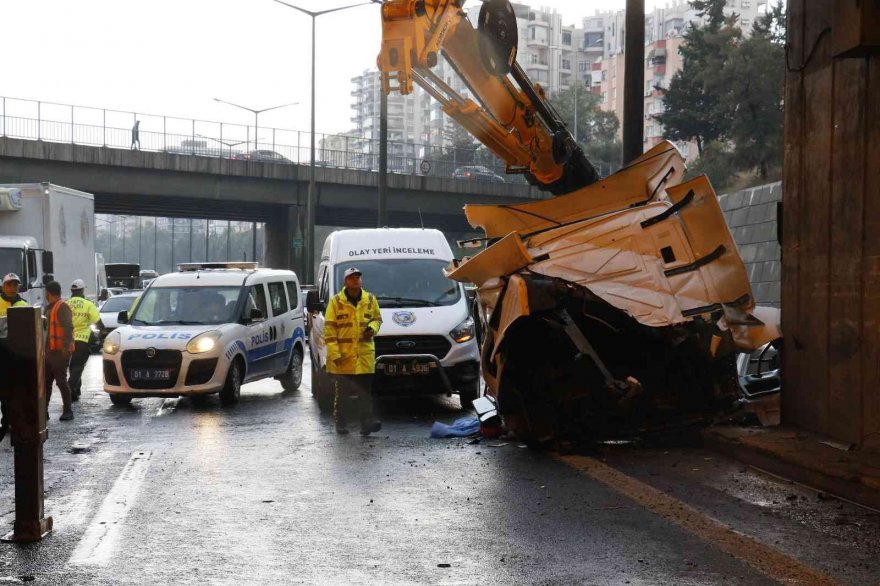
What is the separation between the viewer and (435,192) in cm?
5116

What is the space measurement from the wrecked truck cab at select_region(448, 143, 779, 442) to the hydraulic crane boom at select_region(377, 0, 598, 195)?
189cm

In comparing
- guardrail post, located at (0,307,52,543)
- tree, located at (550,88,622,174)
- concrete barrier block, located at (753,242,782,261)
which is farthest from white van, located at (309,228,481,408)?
tree, located at (550,88,622,174)

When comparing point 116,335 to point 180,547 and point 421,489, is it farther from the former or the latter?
point 180,547

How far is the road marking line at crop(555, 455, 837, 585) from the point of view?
18.8 feet

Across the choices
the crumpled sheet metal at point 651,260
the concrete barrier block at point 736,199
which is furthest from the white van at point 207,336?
the concrete barrier block at point 736,199

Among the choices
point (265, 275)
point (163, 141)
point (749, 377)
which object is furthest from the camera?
point (163, 141)

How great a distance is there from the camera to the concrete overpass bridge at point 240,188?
131 ft

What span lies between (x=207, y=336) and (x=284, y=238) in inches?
1422

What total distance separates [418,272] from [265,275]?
9.82ft

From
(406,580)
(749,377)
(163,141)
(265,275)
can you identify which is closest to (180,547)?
(406,580)

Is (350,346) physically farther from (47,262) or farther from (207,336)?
(47,262)

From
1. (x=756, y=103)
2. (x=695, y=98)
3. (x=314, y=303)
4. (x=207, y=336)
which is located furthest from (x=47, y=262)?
(x=695, y=98)

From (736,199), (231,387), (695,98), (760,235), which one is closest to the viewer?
(231,387)

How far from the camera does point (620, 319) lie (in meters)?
10.1
